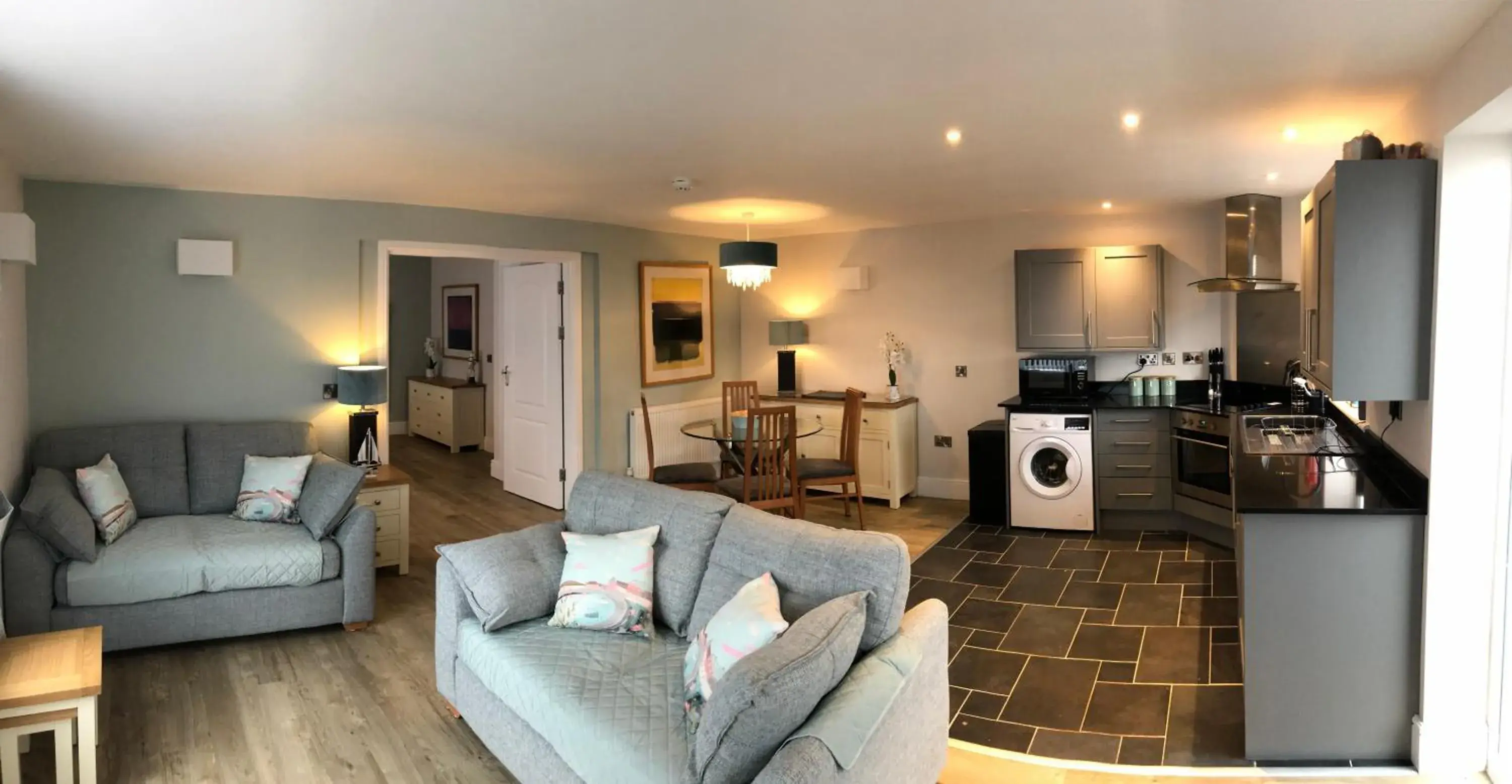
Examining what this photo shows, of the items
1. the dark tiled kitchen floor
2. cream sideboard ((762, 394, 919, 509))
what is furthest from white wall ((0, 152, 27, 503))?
cream sideboard ((762, 394, 919, 509))

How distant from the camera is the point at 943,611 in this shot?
8.75 feet

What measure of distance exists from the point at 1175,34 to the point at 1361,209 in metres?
0.93

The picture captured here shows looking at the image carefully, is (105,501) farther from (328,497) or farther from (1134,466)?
(1134,466)

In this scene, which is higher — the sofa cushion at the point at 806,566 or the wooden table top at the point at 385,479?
the sofa cushion at the point at 806,566

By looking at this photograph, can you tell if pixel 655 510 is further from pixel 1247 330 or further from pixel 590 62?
pixel 1247 330

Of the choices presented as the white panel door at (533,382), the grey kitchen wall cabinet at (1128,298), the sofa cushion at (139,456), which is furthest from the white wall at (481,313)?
the grey kitchen wall cabinet at (1128,298)

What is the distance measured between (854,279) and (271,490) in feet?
14.9

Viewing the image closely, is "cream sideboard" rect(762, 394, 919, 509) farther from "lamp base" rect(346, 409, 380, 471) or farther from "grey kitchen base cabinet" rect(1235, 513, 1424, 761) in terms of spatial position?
"grey kitchen base cabinet" rect(1235, 513, 1424, 761)

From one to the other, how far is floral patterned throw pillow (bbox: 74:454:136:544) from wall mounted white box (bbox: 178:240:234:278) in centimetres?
121

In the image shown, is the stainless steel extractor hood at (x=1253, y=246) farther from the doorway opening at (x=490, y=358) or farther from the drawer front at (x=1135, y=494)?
the doorway opening at (x=490, y=358)

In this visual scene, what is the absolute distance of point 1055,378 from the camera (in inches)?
255

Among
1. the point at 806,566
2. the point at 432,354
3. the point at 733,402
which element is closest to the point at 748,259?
the point at 733,402

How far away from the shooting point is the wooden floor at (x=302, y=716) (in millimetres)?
2910

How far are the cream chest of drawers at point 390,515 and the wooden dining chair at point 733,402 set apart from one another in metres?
2.21
